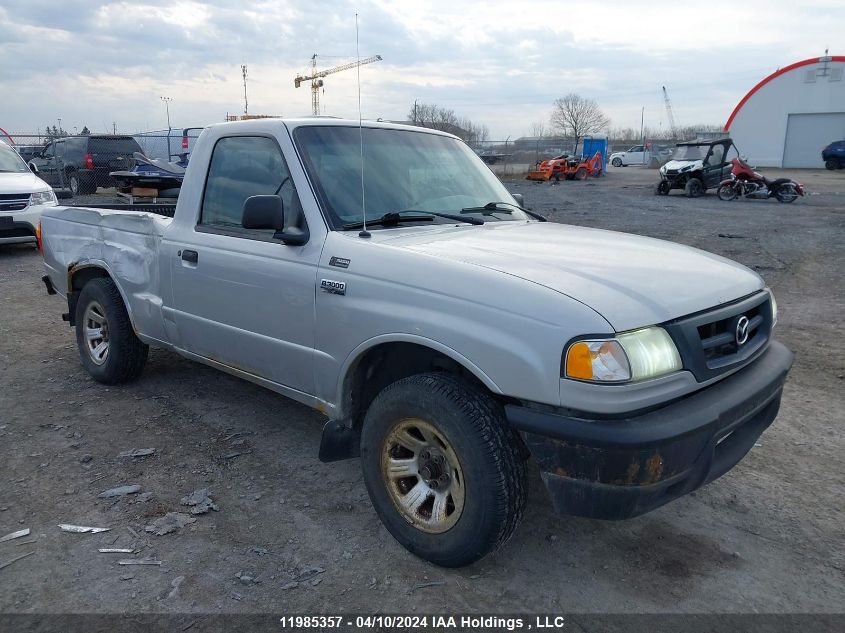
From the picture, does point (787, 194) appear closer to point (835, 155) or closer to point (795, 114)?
point (835, 155)

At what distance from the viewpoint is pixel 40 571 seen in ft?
9.63

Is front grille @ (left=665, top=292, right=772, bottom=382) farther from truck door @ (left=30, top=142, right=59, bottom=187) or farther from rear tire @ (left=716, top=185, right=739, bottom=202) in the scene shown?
truck door @ (left=30, top=142, right=59, bottom=187)

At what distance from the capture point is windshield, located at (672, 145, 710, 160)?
22719 mm

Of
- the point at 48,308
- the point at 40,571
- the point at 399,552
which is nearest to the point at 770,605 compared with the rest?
the point at 399,552

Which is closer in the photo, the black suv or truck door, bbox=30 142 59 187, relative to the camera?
the black suv

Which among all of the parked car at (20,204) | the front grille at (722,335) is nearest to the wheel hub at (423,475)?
the front grille at (722,335)

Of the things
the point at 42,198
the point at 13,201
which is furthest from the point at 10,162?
the point at 13,201

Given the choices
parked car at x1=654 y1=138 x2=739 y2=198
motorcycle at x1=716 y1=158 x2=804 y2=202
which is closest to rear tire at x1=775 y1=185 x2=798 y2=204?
motorcycle at x1=716 y1=158 x2=804 y2=202

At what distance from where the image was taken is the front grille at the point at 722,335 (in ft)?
8.42

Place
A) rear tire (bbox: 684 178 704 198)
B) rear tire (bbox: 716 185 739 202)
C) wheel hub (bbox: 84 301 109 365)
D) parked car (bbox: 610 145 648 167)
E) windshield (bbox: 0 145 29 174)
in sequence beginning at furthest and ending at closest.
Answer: parked car (bbox: 610 145 648 167) < rear tire (bbox: 684 178 704 198) < rear tire (bbox: 716 185 739 202) < windshield (bbox: 0 145 29 174) < wheel hub (bbox: 84 301 109 365)

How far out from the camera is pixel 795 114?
42625 millimetres

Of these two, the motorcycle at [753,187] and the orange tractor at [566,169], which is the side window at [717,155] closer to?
the motorcycle at [753,187]

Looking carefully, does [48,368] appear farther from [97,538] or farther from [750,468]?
[750,468]

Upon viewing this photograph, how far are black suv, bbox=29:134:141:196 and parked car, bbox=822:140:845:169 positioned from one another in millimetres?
36080
